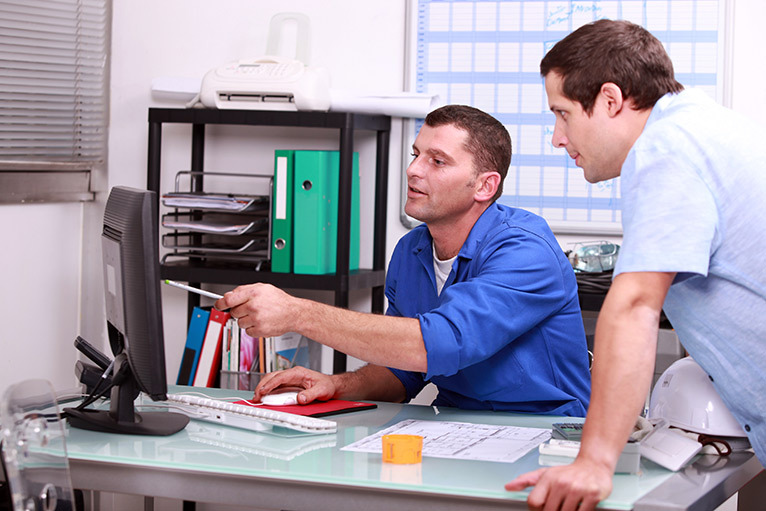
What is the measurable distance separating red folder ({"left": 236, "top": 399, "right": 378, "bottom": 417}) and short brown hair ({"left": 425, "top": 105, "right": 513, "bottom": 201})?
63 centimetres

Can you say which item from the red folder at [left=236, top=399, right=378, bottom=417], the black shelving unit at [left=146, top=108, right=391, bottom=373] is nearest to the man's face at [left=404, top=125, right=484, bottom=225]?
the red folder at [left=236, top=399, right=378, bottom=417]

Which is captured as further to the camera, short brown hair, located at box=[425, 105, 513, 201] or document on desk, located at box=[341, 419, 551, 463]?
short brown hair, located at box=[425, 105, 513, 201]

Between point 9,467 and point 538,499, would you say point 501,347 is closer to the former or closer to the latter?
point 538,499

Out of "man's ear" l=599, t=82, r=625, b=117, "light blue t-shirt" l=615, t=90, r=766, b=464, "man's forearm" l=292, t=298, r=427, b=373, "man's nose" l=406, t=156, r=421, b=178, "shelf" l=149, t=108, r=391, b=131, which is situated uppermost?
"shelf" l=149, t=108, r=391, b=131

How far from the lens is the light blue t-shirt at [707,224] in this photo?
1.21m

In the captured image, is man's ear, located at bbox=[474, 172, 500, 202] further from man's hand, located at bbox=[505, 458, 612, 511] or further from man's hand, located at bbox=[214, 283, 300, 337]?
man's hand, located at bbox=[505, 458, 612, 511]

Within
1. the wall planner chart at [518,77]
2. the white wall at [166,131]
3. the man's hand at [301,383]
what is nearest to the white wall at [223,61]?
the white wall at [166,131]

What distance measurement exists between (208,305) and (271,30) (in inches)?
38.5

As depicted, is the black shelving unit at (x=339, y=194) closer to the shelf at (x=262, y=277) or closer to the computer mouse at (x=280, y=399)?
the shelf at (x=262, y=277)

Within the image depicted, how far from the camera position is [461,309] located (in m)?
1.71

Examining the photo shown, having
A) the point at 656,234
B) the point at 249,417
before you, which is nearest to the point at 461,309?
the point at 249,417

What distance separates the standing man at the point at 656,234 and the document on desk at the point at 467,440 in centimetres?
20

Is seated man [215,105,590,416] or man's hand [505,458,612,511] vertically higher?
seated man [215,105,590,416]

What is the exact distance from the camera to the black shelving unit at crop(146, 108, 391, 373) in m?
2.71
